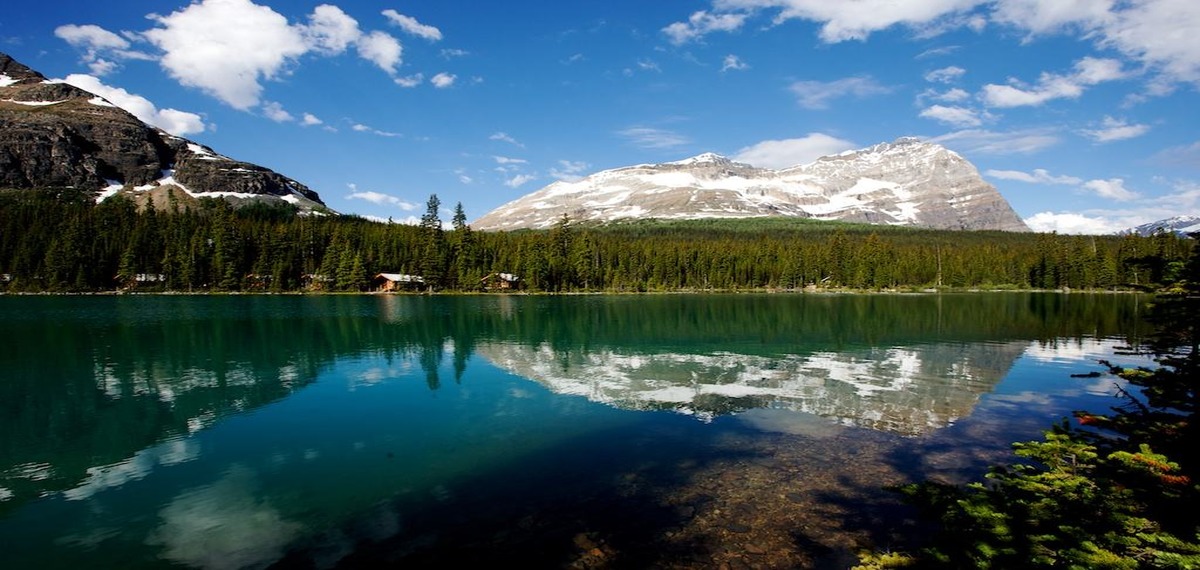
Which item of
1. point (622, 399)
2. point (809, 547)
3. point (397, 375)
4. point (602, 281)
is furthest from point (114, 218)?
point (809, 547)

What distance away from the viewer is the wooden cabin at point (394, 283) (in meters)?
145

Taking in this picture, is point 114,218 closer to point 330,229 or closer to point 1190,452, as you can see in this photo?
point 330,229

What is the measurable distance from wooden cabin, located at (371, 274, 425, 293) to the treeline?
222 centimetres

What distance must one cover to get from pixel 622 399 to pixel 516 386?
677 cm

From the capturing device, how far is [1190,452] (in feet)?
40.8

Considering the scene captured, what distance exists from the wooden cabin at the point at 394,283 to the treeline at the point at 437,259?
87.3 inches

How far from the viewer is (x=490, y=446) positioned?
21000 millimetres

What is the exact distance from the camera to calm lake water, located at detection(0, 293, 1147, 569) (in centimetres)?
1368

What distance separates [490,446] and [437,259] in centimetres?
13113

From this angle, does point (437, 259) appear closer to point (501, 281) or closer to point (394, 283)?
point (394, 283)

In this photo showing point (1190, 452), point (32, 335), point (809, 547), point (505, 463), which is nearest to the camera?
point (1190, 452)

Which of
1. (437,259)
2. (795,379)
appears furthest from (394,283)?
(795,379)

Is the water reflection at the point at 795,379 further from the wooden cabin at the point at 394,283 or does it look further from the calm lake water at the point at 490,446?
the wooden cabin at the point at 394,283

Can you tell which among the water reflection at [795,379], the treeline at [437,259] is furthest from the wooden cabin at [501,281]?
the water reflection at [795,379]
